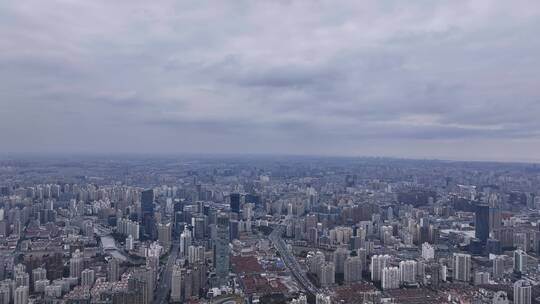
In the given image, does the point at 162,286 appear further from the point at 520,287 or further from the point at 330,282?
the point at 520,287

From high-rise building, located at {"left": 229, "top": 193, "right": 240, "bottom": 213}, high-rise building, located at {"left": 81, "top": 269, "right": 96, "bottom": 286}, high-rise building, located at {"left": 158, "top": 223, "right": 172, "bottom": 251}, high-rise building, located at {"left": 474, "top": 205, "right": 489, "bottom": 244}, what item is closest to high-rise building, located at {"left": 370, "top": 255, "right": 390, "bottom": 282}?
high-rise building, located at {"left": 474, "top": 205, "right": 489, "bottom": 244}

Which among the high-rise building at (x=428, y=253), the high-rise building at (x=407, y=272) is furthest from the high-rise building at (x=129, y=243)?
the high-rise building at (x=428, y=253)

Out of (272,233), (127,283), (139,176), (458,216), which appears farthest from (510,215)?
(139,176)

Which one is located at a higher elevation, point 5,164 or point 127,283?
point 5,164

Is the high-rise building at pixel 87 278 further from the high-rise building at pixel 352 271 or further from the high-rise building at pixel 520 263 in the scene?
the high-rise building at pixel 520 263

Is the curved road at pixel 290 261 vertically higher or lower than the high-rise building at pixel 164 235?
lower

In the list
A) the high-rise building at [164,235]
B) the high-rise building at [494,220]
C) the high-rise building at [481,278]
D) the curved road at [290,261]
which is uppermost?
the high-rise building at [494,220]

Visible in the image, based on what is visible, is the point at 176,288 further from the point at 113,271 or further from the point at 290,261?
the point at 290,261
